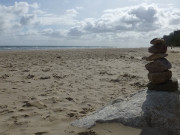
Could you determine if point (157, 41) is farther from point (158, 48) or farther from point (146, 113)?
point (146, 113)

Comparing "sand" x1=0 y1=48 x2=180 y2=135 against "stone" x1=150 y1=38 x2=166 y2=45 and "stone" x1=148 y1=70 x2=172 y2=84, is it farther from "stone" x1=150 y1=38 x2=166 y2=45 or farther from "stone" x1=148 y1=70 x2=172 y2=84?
"stone" x1=150 y1=38 x2=166 y2=45

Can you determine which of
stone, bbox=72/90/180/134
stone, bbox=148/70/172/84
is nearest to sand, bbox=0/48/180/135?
stone, bbox=72/90/180/134

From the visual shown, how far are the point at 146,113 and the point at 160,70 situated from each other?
121cm

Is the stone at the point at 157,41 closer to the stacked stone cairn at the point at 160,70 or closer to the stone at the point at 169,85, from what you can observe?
the stacked stone cairn at the point at 160,70

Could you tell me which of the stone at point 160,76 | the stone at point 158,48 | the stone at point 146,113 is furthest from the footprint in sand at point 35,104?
the stone at point 158,48

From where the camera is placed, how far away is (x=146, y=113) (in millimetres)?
4805

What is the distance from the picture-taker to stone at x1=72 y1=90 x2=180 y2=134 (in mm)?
4680

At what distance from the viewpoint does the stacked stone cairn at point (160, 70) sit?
5469 mm

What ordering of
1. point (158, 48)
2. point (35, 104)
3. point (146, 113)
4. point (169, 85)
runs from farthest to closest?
point (35, 104) < point (158, 48) < point (169, 85) < point (146, 113)

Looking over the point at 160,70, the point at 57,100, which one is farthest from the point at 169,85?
the point at 57,100

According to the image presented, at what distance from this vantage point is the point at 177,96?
5.22m

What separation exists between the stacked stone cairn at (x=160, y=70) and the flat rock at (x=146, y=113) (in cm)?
20

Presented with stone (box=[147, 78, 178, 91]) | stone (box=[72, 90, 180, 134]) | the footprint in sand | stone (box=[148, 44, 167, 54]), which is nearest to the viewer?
stone (box=[72, 90, 180, 134])

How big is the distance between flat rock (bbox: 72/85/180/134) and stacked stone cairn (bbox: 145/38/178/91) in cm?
20
